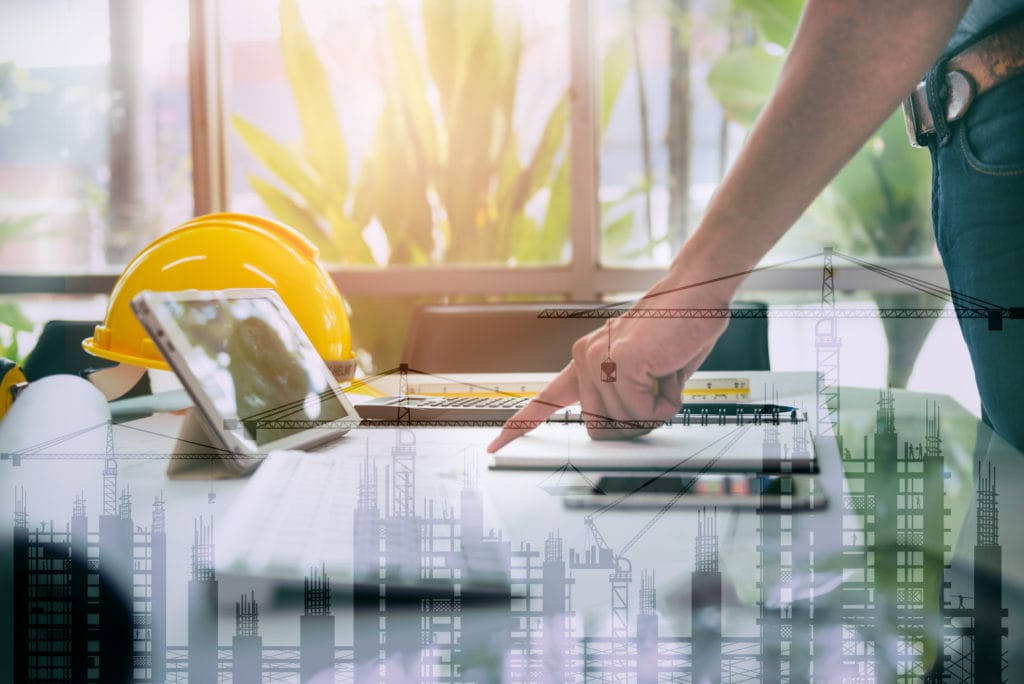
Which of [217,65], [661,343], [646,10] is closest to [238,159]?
[217,65]

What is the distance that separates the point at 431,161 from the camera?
237 cm

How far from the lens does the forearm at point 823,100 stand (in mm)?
478

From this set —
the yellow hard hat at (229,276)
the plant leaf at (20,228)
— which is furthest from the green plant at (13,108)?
the yellow hard hat at (229,276)

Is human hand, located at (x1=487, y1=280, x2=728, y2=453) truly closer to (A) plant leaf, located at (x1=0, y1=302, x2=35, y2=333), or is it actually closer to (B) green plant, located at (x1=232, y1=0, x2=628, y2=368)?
(B) green plant, located at (x1=232, y1=0, x2=628, y2=368)

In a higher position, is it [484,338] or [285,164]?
[285,164]

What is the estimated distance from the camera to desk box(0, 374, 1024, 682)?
0.35 metres

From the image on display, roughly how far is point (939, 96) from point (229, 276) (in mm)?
695

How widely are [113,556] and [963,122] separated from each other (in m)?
0.63

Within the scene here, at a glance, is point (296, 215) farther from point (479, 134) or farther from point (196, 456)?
point (196, 456)

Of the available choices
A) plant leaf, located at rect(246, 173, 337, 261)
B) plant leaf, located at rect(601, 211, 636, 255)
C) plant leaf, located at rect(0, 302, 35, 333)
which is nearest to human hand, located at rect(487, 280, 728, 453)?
plant leaf, located at rect(601, 211, 636, 255)

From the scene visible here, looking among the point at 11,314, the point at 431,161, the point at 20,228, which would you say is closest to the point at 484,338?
the point at 431,161

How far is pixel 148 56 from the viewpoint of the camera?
2537 mm

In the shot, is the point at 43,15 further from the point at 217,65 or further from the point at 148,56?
the point at 217,65

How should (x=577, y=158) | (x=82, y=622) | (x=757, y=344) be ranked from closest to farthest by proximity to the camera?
(x=82, y=622)
(x=757, y=344)
(x=577, y=158)
